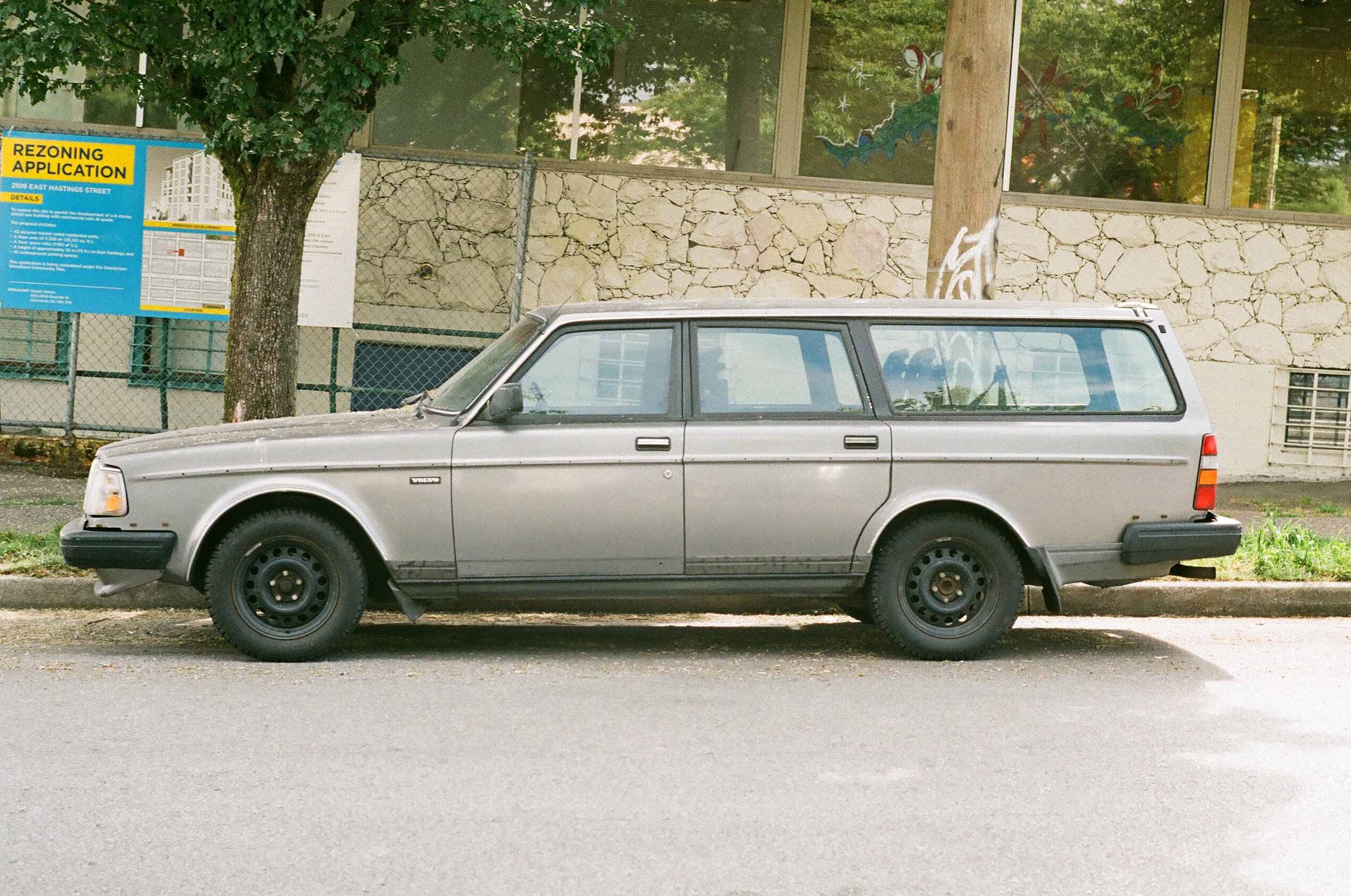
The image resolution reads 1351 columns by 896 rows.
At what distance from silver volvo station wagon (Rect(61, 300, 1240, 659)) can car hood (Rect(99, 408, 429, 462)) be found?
0.02m

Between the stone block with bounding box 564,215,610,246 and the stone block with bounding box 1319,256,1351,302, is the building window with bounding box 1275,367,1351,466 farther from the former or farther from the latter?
the stone block with bounding box 564,215,610,246

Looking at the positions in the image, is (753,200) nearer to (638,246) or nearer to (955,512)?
(638,246)

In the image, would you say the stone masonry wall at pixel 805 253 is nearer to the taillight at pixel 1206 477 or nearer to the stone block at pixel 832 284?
the stone block at pixel 832 284

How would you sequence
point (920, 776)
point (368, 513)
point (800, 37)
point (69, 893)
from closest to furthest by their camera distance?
point (69, 893), point (920, 776), point (368, 513), point (800, 37)

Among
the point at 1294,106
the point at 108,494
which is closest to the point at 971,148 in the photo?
the point at 108,494

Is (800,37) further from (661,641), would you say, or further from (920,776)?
(920,776)

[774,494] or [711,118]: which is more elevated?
[711,118]

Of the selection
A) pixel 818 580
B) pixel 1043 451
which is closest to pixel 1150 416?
pixel 1043 451

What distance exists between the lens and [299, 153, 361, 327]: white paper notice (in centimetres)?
1109

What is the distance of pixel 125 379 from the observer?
12930mm

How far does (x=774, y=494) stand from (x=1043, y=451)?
4.25 feet

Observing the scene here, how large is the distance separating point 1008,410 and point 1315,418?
7.83 m

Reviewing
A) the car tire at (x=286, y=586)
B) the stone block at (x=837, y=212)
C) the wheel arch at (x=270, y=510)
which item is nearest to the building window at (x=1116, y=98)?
the stone block at (x=837, y=212)

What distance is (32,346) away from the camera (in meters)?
12.8
